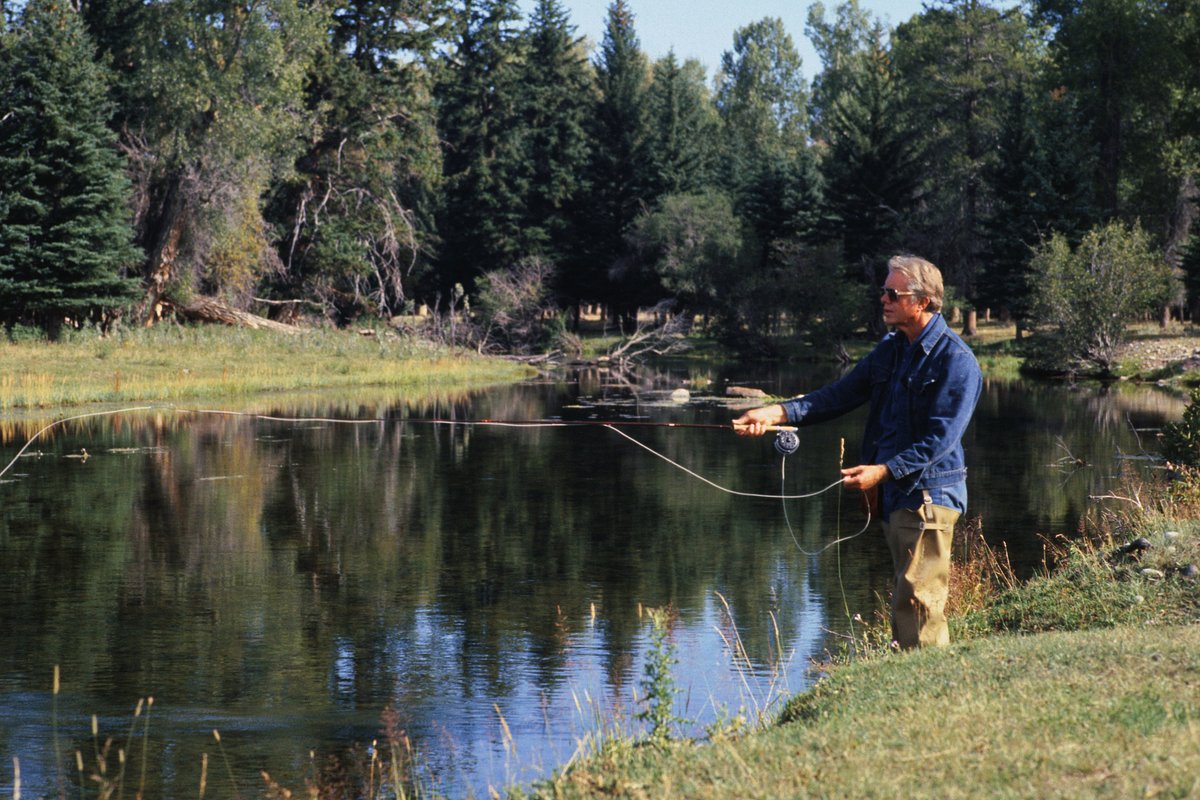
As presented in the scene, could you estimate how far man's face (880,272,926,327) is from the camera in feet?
23.5

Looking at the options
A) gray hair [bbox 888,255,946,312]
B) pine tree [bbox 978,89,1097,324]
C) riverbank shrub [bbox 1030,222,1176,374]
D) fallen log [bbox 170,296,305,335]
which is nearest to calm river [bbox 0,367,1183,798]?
gray hair [bbox 888,255,946,312]

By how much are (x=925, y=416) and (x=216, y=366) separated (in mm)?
33742

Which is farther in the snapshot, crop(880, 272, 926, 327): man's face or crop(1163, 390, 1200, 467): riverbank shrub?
crop(1163, 390, 1200, 467): riverbank shrub

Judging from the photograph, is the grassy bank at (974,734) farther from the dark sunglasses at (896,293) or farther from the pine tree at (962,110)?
the pine tree at (962,110)

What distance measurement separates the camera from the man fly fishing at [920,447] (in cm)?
717

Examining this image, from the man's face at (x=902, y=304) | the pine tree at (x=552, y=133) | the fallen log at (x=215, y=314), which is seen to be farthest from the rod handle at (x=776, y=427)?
the pine tree at (x=552, y=133)

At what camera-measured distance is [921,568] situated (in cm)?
723

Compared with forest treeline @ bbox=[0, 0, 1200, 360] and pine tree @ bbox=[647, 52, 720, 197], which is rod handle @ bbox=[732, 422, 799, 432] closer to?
forest treeline @ bbox=[0, 0, 1200, 360]

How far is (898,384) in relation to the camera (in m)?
7.43

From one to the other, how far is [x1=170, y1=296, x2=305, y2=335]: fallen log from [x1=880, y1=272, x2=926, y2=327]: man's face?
43.1 m

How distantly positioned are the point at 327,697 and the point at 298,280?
153 feet

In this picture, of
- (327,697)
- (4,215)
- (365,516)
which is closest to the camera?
(327,697)

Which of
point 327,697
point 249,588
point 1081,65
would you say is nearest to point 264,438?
point 249,588

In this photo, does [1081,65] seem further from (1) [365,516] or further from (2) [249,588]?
(2) [249,588]
